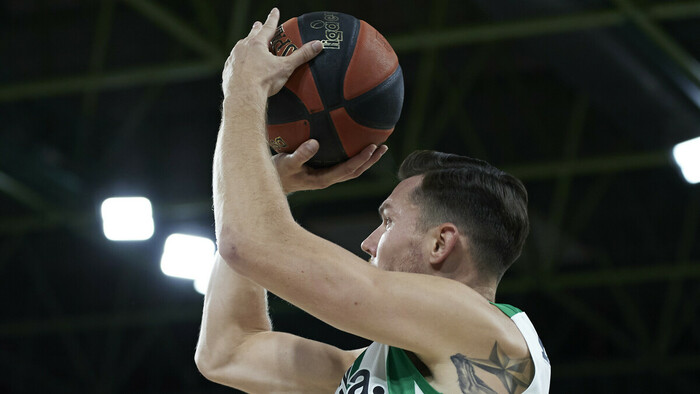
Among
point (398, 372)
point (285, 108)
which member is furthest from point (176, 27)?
point (398, 372)

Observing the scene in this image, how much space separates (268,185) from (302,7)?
688 cm

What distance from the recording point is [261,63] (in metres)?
2.66

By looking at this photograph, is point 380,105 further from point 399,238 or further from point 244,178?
point 244,178

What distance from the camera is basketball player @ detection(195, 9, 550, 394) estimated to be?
2340 millimetres

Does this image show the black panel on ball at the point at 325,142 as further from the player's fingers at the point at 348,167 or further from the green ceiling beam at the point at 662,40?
the green ceiling beam at the point at 662,40

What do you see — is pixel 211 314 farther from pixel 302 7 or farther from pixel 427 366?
pixel 302 7

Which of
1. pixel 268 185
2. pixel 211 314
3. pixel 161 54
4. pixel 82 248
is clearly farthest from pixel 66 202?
pixel 268 185

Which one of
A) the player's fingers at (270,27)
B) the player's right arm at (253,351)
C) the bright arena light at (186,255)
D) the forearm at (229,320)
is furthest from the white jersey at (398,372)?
the bright arena light at (186,255)

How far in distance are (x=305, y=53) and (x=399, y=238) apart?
606mm

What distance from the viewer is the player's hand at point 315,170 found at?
2.95 meters

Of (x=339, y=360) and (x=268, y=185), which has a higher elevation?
(x=268, y=185)

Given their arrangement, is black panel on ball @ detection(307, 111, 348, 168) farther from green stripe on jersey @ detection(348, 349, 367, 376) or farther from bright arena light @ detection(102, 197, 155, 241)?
bright arena light @ detection(102, 197, 155, 241)

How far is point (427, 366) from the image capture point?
2.54 m

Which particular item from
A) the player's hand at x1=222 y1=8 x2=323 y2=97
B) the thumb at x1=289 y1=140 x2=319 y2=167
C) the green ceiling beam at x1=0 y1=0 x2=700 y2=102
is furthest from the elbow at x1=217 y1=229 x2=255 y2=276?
the green ceiling beam at x1=0 y1=0 x2=700 y2=102
